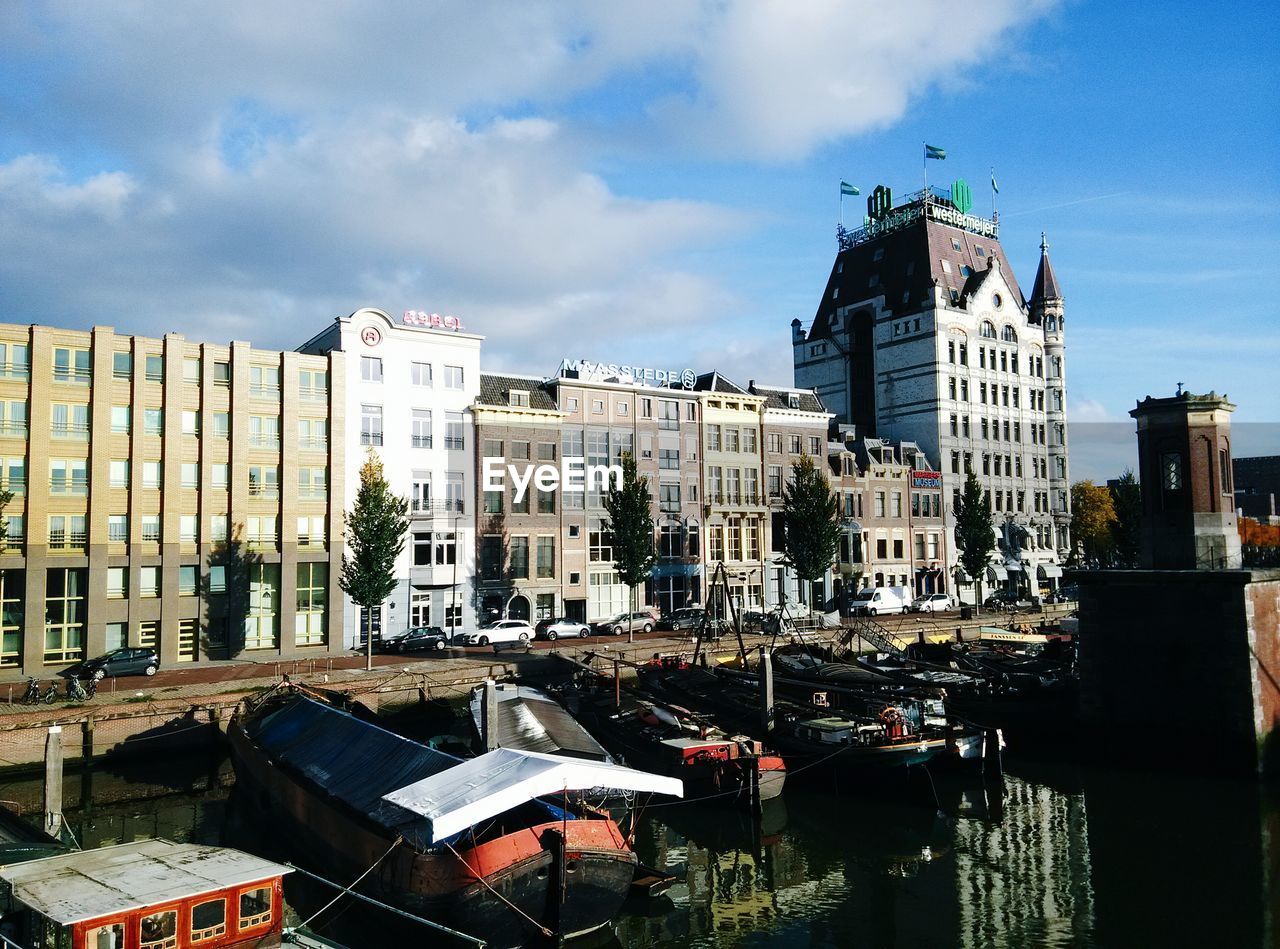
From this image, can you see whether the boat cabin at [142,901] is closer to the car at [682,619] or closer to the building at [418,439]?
the building at [418,439]

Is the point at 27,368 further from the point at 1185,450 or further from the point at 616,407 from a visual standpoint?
the point at 1185,450

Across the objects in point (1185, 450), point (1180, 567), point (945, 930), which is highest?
point (1185, 450)

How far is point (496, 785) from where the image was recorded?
71.5 feet

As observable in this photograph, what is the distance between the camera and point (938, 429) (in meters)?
90.9

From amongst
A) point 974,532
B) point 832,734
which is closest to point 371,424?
point 832,734

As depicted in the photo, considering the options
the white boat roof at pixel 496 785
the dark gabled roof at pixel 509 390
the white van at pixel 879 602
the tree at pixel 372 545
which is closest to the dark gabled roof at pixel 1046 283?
the white van at pixel 879 602

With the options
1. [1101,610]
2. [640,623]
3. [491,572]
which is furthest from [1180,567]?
[491,572]

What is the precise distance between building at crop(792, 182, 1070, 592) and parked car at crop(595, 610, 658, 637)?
37.7 metres

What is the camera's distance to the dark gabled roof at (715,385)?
261ft

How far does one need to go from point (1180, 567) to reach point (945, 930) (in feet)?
72.7

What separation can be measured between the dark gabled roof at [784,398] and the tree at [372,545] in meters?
36.4

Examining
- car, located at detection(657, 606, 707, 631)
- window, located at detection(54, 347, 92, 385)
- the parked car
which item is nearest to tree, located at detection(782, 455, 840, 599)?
car, located at detection(657, 606, 707, 631)

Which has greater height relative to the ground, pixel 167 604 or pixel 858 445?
pixel 858 445

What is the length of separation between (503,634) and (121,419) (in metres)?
25.2
